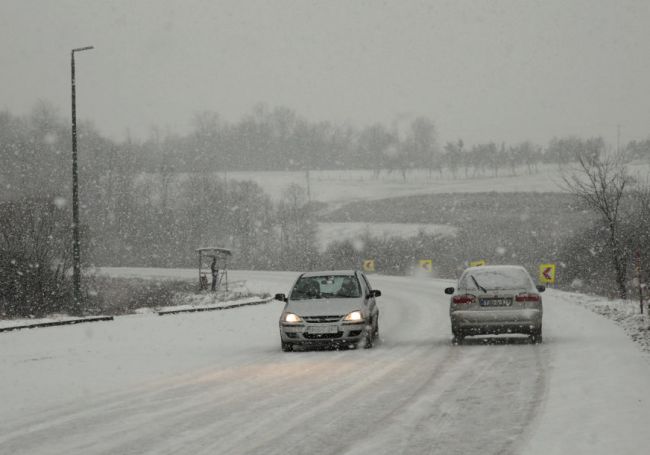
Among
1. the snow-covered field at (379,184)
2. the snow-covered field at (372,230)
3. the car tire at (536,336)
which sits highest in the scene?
the snow-covered field at (379,184)

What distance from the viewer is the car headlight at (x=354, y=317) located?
53.7 ft

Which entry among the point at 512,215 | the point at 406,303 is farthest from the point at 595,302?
the point at 512,215

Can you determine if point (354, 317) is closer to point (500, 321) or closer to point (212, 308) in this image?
point (500, 321)

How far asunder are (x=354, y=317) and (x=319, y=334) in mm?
720

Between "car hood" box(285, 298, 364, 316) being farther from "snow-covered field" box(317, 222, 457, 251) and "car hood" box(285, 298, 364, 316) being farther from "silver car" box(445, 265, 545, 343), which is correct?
"snow-covered field" box(317, 222, 457, 251)

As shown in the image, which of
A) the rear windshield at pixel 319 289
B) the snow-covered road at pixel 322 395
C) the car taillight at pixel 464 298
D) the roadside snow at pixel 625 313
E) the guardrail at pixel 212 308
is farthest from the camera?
the guardrail at pixel 212 308

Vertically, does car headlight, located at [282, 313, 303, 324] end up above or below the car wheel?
above

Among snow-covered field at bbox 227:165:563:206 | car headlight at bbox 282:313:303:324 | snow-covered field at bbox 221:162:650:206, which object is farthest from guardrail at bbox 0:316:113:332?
snow-covered field at bbox 227:165:563:206

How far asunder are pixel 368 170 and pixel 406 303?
13747 cm

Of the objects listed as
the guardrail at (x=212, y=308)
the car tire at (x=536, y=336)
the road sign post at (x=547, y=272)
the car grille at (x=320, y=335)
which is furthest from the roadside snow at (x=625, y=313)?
the guardrail at (x=212, y=308)

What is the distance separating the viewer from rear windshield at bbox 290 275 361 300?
17.5 m

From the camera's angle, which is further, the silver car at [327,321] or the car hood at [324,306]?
the car hood at [324,306]

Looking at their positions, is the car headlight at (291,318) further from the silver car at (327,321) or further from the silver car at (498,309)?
the silver car at (498,309)

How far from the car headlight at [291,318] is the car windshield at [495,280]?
3202 mm
